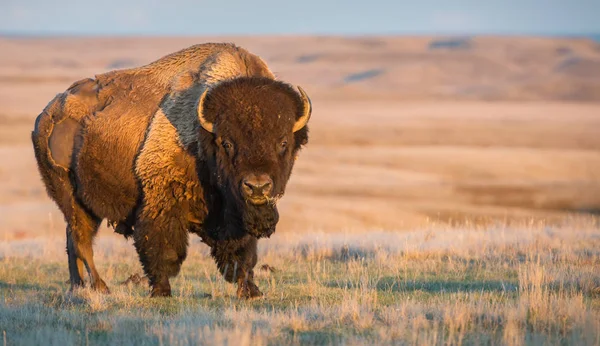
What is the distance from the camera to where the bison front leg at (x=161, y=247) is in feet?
33.3

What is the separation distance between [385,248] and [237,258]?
4243 mm

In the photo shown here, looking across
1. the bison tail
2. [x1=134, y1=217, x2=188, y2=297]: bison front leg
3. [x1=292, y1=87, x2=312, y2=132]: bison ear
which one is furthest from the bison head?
the bison tail

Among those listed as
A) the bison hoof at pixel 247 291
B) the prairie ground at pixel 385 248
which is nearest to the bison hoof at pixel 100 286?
the prairie ground at pixel 385 248

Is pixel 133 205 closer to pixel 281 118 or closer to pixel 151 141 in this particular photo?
pixel 151 141

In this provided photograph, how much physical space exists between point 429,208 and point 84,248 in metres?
19.2

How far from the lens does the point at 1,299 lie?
10.1 meters

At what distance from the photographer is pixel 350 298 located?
30.6 ft

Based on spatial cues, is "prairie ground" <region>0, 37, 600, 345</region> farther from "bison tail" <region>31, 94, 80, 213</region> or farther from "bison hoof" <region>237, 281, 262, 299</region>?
"bison tail" <region>31, 94, 80, 213</region>

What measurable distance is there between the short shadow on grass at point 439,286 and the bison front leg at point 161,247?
1.74 m

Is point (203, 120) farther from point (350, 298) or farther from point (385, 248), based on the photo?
point (385, 248)

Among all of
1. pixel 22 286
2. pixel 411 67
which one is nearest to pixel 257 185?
pixel 22 286

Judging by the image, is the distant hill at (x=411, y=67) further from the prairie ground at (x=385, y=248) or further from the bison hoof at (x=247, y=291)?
the bison hoof at (x=247, y=291)

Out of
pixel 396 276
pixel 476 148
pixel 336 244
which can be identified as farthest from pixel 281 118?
pixel 476 148

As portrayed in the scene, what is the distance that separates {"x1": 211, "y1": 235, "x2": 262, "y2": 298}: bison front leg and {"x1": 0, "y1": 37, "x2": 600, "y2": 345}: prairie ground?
0.23 m
